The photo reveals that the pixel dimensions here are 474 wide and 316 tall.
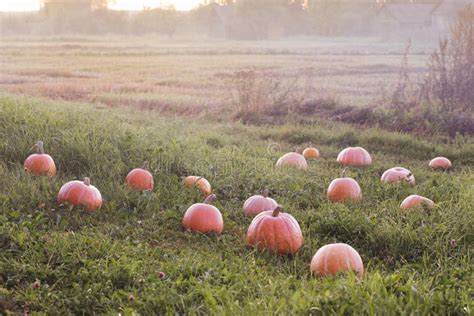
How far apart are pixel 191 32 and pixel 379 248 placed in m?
44.8

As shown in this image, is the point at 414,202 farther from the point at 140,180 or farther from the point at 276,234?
the point at 140,180

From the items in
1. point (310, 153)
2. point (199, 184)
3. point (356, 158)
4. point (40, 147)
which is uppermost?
point (40, 147)

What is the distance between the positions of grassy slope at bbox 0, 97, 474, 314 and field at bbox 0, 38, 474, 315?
0.01m

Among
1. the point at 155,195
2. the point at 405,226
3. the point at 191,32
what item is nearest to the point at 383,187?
the point at 405,226

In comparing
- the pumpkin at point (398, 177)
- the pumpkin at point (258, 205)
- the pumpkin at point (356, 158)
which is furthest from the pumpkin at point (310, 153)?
the pumpkin at point (258, 205)

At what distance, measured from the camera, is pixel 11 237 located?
13.5 ft

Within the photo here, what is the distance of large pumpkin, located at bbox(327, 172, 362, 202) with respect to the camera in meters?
5.70

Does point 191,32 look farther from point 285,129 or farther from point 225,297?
point 225,297

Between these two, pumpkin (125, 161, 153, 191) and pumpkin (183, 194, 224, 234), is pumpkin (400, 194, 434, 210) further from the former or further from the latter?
pumpkin (125, 161, 153, 191)

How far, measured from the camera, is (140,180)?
5.62m

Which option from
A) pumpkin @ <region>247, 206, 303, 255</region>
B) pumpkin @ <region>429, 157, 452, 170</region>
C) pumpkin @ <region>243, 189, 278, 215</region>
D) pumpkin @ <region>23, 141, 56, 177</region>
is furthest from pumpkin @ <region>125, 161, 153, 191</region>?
pumpkin @ <region>429, 157, 452, 170</region>

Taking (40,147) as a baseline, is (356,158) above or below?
below

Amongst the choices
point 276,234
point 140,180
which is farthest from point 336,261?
point 140,180

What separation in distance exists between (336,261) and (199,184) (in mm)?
2169
